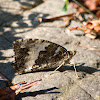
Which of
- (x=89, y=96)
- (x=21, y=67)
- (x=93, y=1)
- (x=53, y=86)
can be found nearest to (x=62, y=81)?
(x=53, y=86)

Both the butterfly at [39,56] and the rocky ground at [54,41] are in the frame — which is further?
the butterfly at [39,56]

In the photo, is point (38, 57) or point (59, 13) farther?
point (59, 13)

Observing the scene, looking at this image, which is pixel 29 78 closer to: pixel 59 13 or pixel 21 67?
pixel 21 67

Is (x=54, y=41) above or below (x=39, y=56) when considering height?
below

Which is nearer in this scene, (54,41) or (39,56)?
(39,56)
